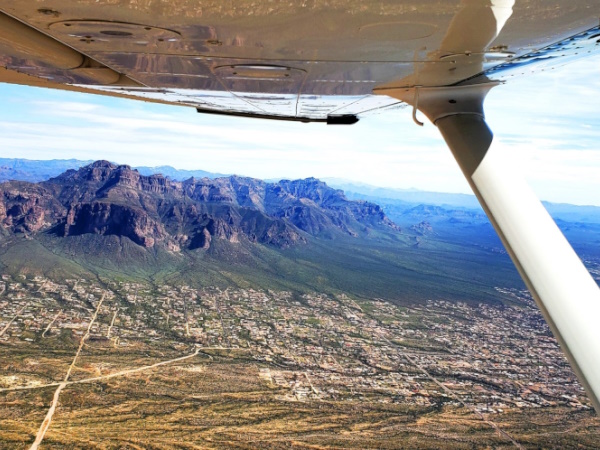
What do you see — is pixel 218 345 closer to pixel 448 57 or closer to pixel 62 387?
pixel 62 387

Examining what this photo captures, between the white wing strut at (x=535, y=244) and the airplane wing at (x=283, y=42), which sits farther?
the white wing strut at (x=535, y=244)

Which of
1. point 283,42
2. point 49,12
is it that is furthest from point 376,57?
point 49,12

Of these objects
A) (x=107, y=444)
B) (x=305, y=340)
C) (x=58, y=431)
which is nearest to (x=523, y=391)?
(x=305, y=340)

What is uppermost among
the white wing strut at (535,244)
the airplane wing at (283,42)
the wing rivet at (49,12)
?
the airplane wing at (283,42)

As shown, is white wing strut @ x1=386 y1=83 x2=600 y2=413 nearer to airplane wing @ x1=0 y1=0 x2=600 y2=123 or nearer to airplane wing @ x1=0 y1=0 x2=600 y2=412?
airplane wing @ x1=0 y1=0 x2=600 y2=412

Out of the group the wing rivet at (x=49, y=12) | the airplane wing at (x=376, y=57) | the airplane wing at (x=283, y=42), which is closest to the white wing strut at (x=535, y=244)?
the airplane wing at (x=376, y=57)

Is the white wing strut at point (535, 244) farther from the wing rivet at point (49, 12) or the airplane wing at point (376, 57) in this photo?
the wing rivet at point (49, 12)

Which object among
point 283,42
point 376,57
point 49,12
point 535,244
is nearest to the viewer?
point 49,12

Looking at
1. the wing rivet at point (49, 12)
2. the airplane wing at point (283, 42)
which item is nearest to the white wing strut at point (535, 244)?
the airplane wing at point (283, 42)

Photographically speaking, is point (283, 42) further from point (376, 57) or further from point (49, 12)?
point (49, 12)

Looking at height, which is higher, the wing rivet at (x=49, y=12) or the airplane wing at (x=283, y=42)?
the airplane wing at (x=283, y=42)
